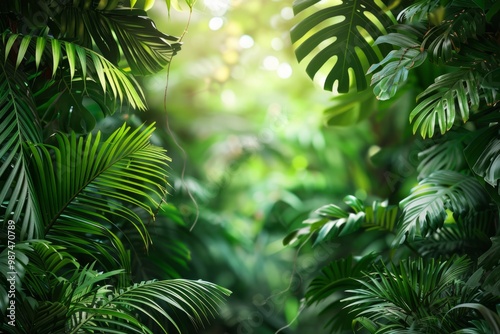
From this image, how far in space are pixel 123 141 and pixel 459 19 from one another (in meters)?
0.99

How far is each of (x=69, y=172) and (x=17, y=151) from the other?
0.47 feet

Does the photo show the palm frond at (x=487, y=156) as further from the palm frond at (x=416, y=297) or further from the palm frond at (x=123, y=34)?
the palm frond at (x=123, y=34)

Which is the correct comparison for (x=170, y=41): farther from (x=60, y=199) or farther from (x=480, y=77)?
(x=480, y=77)

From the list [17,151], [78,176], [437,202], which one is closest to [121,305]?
[78,176]

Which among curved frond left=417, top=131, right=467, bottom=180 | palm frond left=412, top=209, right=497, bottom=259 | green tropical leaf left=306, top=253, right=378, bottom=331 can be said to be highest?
curved frond left=417, top=131, right=467, bottom=180

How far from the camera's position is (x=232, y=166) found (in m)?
2.98

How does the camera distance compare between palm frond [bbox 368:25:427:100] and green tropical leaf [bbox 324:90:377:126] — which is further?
green tropical leaf [bbox 324:90:377:126]

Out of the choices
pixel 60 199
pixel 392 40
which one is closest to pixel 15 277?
pixel 60 199

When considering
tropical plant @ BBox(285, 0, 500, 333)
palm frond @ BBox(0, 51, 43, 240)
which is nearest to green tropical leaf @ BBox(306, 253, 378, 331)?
tropical plant @ BBox(285, 0, 500, 333)

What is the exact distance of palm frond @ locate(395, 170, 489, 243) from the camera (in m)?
1.69

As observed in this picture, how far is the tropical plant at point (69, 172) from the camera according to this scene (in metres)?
1.35

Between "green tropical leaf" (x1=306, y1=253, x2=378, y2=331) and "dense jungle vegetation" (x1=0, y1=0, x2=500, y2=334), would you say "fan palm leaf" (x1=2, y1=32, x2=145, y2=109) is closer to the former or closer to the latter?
"dense jungle vegetation" (x1=0, y1=0, x2=500, y2=334)

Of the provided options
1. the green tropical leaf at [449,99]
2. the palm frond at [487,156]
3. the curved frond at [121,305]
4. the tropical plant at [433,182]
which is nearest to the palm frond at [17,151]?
the curved frond at [121,305]

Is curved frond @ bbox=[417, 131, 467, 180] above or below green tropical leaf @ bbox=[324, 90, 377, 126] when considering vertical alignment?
below
